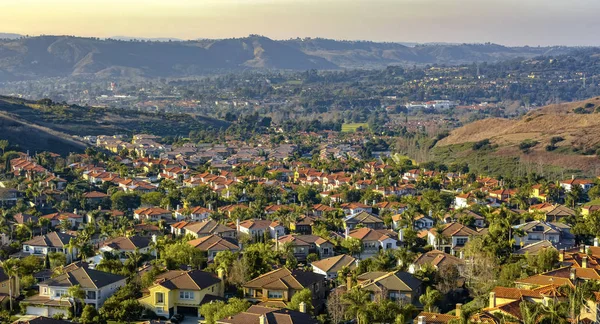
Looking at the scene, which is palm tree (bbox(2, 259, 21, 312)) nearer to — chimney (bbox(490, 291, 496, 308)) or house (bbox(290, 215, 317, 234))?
chimney (bbox(490, 291, 496, 308))

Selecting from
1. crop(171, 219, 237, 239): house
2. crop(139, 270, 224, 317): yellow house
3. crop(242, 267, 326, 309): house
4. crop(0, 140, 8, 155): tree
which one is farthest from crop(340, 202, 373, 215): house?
crop(0, 140, 8, 155): tree

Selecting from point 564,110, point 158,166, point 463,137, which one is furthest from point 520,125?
point 158,166

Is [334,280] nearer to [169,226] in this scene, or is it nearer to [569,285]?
[569,285]

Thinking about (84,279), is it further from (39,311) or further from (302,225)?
(302,225)

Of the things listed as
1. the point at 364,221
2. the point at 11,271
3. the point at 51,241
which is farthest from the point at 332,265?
the point at 51,241

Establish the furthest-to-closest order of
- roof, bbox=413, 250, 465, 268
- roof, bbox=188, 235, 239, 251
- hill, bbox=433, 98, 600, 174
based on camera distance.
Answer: hill, bbox=433, 98, 600, 174 < roof, bbox=188, 235, 239, 251 < roof, bbox=413, 250, 465, 268
